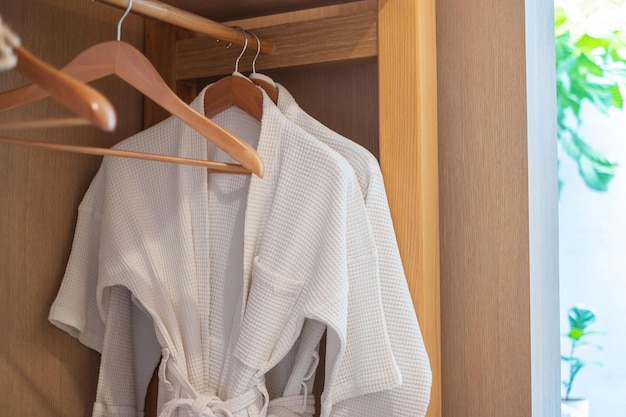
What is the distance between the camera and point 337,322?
42.2 inches

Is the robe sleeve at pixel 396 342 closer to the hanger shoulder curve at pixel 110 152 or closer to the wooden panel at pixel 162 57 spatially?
the hanger shoulder curve at pixel 110 152

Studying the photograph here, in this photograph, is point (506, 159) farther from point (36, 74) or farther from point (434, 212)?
point (36, 74)

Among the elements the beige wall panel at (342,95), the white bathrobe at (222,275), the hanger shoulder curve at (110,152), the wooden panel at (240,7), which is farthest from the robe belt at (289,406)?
the wooden panel at (240,7)

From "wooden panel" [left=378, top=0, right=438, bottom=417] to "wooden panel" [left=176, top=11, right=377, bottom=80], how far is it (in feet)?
0.12

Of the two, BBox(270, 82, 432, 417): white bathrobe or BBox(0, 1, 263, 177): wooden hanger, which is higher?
BBox(0, 1, 263, 177): wooden hanger

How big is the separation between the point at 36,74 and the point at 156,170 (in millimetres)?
601

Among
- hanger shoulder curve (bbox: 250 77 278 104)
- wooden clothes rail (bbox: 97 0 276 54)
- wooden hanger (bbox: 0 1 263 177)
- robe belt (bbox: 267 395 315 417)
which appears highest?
wooden clothes rail (bbox: 97 0 276 54)

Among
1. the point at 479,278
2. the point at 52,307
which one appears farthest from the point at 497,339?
the point at 52,307

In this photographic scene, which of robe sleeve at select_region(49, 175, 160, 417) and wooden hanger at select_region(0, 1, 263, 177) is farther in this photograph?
robe sleeve at select_region(49, 175, 160, 417)

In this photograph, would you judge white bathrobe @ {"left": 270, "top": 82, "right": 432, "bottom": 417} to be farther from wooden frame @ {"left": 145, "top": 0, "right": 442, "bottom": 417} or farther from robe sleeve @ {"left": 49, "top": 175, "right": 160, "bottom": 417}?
robe sleeve @ {"left": 49, "top": 175, "right": 160, "bottom": 417}

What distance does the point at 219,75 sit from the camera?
4.73ft

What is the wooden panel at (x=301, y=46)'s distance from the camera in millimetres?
1279

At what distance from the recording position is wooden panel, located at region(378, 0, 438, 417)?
1230 millimetres

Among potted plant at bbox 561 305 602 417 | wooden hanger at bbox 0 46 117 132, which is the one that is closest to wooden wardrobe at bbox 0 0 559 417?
potted plant at bbox 561 305 602 417
